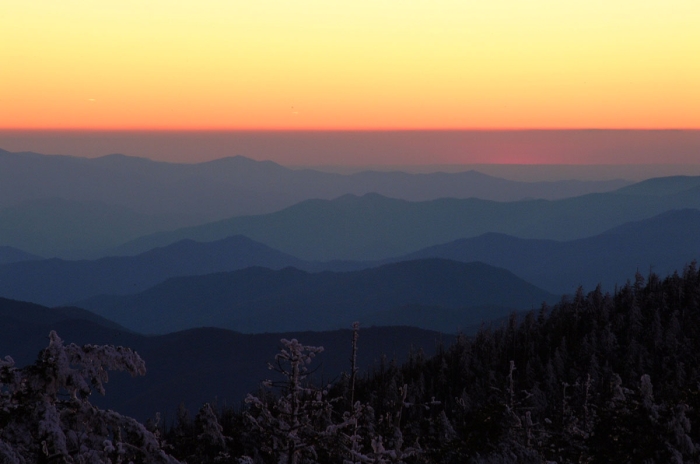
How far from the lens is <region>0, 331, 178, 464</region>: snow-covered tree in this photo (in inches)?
420

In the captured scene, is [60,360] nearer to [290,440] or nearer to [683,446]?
[290,440]

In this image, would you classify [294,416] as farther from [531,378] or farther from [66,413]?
[531,378]

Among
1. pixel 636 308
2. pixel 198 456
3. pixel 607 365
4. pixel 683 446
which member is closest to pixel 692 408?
pixel 683 446

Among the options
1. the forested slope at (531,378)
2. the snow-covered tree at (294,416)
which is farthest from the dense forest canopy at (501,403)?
the forested slope at (531,378)

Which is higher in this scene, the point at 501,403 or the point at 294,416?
the point at 294,416

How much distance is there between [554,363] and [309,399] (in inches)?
4465

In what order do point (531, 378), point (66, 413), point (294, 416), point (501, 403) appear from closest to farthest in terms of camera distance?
point (66, 413)
point (294, 416)
point (501, 403)
point (531, 378)

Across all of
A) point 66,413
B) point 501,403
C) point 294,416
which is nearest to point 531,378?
point 501,403

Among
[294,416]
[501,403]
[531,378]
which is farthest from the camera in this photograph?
[531,378]

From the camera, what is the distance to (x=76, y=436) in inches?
439

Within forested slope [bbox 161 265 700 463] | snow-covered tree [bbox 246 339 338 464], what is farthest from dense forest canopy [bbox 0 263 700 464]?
forested slope [bbox 161 265 700 463]

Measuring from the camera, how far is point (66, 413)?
11.3 metres

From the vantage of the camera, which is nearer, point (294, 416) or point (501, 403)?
point (294, 416)

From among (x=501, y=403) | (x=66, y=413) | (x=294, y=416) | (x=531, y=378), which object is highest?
(x=66, y=413)
